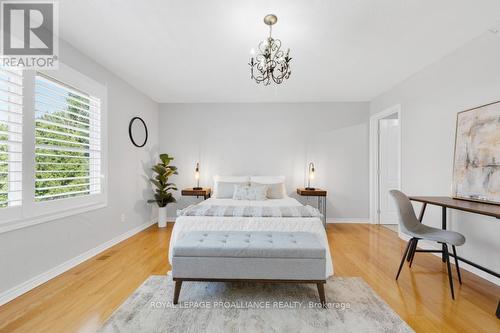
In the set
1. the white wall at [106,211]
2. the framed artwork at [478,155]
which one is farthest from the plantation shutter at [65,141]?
the framed artwork at [478,155]

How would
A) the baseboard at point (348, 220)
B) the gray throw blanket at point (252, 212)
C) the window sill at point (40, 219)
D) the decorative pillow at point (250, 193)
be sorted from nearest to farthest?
the window sill at point (40, 219) < the gray throw blanket at point (252, 212) < the decorative pillow at point (250, 193) < the baseboard at point (348, 220)

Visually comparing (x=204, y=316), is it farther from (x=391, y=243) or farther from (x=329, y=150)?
(x=329, y=150)

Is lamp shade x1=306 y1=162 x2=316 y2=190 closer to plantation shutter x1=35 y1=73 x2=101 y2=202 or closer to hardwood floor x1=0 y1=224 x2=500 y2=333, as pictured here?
hardwood floor x1=0 y1=224 x2=500 y2=333

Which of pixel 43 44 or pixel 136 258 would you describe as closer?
pixel 43 44

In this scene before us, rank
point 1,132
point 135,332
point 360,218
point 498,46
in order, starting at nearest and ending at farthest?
point 135,332 → point 1,132 → point 498,46 → point 360,218

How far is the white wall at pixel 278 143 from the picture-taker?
4.88 m

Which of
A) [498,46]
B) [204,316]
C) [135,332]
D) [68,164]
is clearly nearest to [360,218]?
[498,46]

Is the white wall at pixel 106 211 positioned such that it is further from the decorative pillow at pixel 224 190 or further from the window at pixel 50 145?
the decorative pillow at pixel 224 190

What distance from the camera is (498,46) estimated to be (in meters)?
2.33

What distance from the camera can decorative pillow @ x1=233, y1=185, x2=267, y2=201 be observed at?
394 cm

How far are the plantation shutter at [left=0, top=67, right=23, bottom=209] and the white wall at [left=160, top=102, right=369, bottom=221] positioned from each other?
2.95 m

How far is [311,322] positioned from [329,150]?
371 centimetres

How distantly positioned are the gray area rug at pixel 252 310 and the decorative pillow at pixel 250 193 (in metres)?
1.77

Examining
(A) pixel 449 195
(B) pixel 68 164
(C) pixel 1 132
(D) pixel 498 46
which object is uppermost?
(D) pixel 498 46
